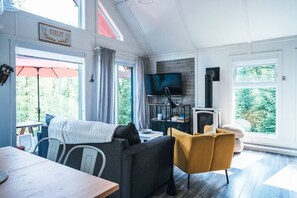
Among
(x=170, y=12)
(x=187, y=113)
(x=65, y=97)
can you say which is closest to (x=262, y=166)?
(x=187, y=113)

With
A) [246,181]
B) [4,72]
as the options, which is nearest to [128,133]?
[246,181]

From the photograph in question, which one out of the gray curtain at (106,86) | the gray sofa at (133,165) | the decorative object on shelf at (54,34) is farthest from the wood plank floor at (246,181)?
the decorative object on shelf at (54,34)

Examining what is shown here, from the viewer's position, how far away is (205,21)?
438 centimetres

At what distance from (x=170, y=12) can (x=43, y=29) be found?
266 cm

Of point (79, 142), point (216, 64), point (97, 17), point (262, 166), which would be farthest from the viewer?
point (216, 64)

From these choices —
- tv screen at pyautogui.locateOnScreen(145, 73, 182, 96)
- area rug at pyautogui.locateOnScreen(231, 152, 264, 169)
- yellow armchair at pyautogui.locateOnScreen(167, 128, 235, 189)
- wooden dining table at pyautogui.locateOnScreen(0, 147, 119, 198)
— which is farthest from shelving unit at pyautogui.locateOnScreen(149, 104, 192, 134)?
wooden dining table at pyautogui.locateOnScreen(0, 147, 119, 198)

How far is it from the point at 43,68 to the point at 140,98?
254 centimetres

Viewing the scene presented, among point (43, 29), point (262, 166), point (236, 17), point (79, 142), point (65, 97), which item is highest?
point (236, 17)

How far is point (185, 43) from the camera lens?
5113 mm

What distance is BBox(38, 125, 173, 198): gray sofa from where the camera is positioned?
2068 millimetres

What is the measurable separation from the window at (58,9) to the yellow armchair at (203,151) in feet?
10.1

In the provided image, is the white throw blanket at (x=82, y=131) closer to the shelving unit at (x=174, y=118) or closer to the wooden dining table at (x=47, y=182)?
the wooden dining table at (x=47, y=182)

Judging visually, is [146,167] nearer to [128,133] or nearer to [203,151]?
[128,133]

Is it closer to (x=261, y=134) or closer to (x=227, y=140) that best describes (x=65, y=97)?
(x=227, y=140)
